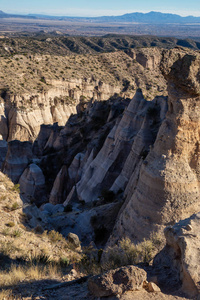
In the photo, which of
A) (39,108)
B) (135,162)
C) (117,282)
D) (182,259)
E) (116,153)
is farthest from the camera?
(39,108)

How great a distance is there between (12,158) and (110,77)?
34.6 metres

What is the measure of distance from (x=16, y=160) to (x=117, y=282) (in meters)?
24.7

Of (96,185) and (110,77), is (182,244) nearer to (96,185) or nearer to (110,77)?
(96,185)

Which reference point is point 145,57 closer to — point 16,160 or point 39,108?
point 39,108

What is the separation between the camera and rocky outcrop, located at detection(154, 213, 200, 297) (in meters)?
5.62

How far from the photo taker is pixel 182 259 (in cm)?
599

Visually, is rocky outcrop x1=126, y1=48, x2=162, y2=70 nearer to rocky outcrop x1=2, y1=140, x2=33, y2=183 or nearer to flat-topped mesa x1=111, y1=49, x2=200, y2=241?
rocky outcrop x1=2, y1=140, x2=33, y2=183

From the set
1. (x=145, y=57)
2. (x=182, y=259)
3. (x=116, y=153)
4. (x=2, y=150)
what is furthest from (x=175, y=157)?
(x=145, y=57)

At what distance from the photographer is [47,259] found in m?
8.45

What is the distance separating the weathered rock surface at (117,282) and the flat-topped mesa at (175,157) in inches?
180

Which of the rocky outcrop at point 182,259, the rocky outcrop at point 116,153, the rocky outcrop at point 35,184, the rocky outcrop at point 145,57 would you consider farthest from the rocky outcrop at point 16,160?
the rocky outcrop at point 145,57

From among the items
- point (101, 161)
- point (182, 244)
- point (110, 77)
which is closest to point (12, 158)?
point (101, 161)

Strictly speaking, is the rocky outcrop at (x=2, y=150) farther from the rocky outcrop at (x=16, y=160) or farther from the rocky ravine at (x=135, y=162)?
the rocky ravine at (x=135, y=162)

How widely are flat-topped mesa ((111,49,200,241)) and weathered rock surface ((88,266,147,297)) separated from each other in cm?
458
